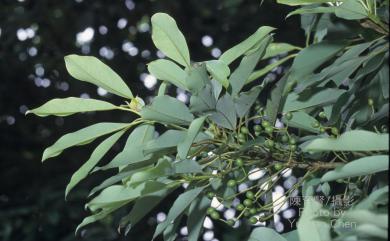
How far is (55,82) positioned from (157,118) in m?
2.10

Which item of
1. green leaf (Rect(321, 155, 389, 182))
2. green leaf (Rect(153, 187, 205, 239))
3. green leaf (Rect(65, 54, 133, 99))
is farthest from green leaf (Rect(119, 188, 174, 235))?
green leaf (Rect(321, 155, 389, 182))

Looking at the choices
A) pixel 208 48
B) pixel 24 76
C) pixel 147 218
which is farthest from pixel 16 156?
pixel 208 48

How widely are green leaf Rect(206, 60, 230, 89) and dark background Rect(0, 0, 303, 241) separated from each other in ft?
5.41

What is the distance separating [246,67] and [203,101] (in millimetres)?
68

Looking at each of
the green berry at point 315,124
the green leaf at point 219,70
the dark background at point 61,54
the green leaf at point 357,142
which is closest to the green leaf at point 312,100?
the green berry at point 315,124

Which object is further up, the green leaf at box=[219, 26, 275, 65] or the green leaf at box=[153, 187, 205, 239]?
the green leaf at box=[219, 26, 275, 65]

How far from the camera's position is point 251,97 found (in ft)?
2.57

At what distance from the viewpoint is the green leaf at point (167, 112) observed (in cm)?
76

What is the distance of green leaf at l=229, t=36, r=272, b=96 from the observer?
0.77 metres

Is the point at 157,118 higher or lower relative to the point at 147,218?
higher

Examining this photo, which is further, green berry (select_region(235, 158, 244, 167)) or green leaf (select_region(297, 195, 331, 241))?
green berry (select_region(235, 158, 244, 167))

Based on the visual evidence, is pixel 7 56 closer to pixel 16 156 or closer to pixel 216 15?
pixel 16 156

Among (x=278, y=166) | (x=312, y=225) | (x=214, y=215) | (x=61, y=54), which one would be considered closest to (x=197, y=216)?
(x=214, y=215)

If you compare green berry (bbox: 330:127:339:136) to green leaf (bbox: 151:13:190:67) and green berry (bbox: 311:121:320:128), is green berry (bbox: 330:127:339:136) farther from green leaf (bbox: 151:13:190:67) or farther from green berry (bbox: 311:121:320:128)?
green leaf (bbox: 151:13:190:67)
